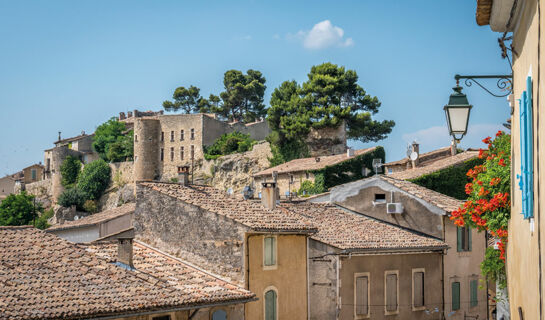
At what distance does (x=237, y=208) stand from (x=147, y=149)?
62.2 meters

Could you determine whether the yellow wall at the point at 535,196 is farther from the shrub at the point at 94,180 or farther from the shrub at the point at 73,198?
the shrub at the point at 94,180

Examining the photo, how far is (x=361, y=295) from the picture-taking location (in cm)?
2300

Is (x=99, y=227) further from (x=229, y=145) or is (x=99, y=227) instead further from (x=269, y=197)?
(x=229, y=145)

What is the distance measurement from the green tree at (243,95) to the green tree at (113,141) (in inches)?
515

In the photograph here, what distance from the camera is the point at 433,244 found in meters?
25.0

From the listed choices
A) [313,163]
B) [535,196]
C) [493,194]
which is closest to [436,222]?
[493,194]

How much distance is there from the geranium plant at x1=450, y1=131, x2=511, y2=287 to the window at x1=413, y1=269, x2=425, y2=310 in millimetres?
12313

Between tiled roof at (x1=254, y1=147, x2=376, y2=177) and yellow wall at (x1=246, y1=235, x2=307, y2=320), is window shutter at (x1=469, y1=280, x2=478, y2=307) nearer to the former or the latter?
yellow wall at (x1=246, y1=235, x2=307, y2=320)

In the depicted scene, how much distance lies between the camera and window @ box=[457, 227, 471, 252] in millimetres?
26797

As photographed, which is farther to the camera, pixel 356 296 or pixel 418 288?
pixel 418 288

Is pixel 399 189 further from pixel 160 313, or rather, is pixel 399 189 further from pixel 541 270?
pixel 541 270

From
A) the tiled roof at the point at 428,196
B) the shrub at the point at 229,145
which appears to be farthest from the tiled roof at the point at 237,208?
the shrub at the point at 229,145

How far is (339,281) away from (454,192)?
657 inches

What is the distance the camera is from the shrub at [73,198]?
81.8 metres
